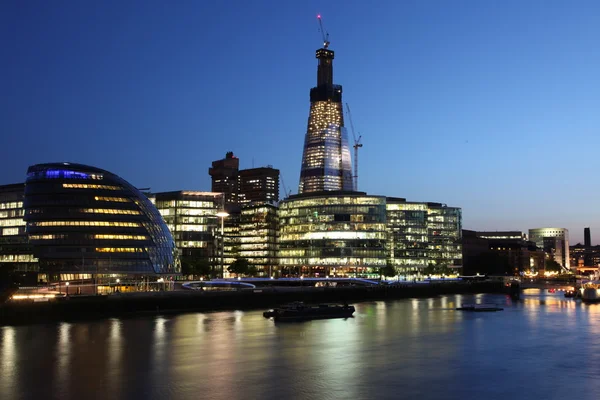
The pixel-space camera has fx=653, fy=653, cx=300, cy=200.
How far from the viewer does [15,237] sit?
156750 millimetres

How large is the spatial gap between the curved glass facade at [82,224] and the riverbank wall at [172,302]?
94.3 feet

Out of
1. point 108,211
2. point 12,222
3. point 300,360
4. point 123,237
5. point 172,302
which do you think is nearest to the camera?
point 300,360

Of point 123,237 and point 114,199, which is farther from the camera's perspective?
point 114,199

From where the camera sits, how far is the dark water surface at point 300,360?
40.2 meters

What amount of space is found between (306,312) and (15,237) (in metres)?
96.5

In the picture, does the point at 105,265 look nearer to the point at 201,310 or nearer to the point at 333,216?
the point at 201,310

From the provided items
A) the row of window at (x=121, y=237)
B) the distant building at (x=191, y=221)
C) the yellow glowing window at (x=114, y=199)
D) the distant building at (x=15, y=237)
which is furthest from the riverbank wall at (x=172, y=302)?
the distant building at (x=191, y=221)

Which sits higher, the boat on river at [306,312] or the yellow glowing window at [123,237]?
the yellow glowing window at [123,237]

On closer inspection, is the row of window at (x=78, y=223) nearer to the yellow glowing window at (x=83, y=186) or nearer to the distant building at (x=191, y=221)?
the yellow glowing window at (x=83, y=186)

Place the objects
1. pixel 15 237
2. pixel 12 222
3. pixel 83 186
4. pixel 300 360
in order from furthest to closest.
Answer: pixel 12 222 → pixel 15 237 → pixel 83 186 → pixel 300 360

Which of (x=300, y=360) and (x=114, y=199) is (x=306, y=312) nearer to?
(x=300, y=360)

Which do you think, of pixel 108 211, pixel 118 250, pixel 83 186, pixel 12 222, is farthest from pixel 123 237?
pixel 12 222

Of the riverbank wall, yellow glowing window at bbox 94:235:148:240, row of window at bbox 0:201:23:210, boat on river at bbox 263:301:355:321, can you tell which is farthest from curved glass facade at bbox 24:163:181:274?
boat on river at bbox 263:301:355:321

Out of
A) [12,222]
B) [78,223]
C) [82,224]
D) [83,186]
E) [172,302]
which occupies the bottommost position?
[172,302]
